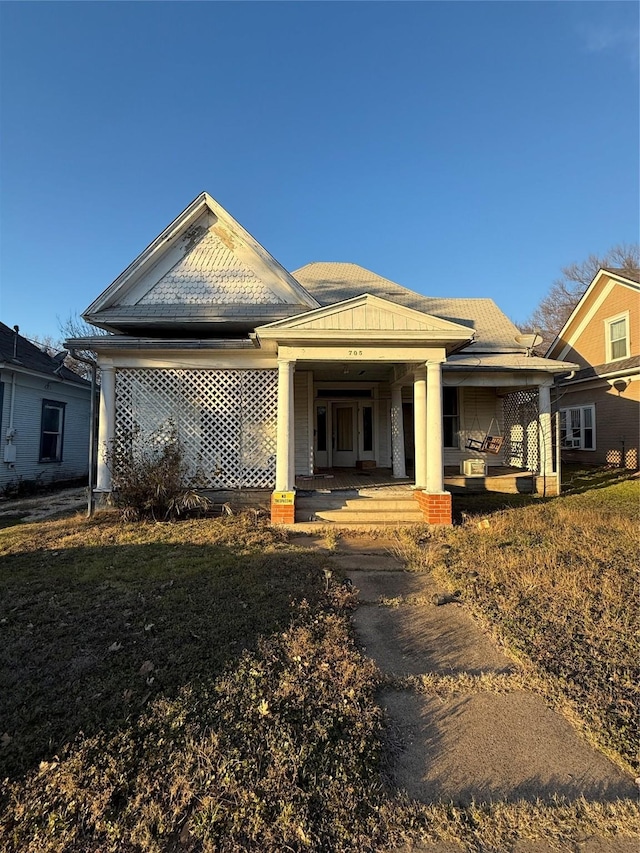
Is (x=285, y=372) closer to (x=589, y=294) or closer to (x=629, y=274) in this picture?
(x=629, y=274)

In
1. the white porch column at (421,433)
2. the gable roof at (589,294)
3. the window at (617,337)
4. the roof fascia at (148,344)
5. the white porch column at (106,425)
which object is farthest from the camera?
the window at (617,337)

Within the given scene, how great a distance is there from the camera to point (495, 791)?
2.16 m

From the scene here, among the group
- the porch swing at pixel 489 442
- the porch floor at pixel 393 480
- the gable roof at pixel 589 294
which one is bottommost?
the porch floor at pixel 393 480

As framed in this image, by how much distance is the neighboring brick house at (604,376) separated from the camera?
50.8 ft


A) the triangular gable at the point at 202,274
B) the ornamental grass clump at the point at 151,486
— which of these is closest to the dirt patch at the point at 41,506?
the ornamental grass clump at the point at 151,486

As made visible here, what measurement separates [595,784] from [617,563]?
13.3 ft

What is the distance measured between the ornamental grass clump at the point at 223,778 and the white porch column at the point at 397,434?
853cm

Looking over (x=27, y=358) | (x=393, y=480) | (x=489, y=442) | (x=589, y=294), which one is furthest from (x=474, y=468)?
(x=27, y=358)

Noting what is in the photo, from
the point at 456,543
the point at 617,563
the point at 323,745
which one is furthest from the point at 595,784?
the point at 456,543

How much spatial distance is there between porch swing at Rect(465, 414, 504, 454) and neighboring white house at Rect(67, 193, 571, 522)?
0.20 feet

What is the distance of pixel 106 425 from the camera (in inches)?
356

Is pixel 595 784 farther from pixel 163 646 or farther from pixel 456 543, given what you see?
pixel 456 543

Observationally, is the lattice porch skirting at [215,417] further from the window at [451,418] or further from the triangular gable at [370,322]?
the window at [451,418]

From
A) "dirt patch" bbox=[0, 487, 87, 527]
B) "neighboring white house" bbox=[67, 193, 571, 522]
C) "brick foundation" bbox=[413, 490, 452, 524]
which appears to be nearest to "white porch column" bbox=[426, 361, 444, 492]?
"neighboring white house" bbox=[67, 193, 571, 522]
